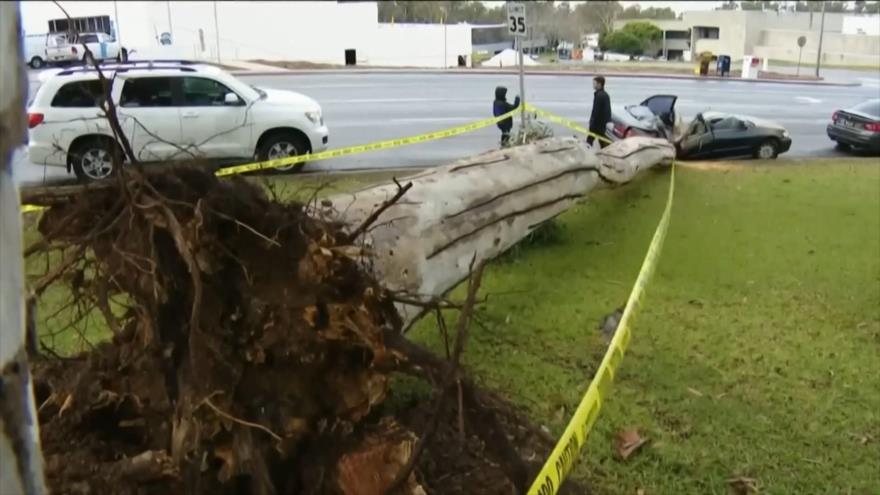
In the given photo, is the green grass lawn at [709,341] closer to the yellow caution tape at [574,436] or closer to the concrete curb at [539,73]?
the yellow caution tape at [574,436]

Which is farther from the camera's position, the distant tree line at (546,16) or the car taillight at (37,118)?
the distant tree line at (546,16)

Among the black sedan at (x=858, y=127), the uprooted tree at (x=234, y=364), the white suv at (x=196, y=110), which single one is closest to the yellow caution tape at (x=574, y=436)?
the uprooted tree at (x=234, y=364)

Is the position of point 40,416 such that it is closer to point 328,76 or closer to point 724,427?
point 724,427

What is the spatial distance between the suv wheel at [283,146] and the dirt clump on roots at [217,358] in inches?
371

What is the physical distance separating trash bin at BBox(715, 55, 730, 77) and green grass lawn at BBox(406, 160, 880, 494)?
6.06 metres

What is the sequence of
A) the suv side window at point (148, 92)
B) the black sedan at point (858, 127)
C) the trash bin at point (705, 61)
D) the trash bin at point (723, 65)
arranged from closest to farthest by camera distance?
1. the suv side window at point (148, 92)
2. the black sedan at point (858, 127)
3. the trash bin at point (705, 61)
4. the trash bin at point (723, 65)

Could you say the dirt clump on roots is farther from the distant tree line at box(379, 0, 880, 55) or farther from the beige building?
the beige building

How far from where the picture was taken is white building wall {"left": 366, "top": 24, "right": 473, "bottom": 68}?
45.7 feet

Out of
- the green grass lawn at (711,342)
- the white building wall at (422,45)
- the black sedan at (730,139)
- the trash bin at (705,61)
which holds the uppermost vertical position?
the white building wall at (422,45)

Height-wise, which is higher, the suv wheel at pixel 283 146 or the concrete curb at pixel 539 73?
the concrete curb at pixel 539 73

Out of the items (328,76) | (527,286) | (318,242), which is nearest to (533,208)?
(527,286)

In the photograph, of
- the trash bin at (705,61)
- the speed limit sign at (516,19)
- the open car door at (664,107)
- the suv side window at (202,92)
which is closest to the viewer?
the speed limit sign at (516,19)

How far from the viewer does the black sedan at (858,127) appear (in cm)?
1477

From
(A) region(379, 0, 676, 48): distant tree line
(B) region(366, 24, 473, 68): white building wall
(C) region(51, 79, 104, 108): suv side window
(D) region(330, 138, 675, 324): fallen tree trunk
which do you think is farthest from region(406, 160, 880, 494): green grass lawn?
(C) region(51, 79, 104, 108): suv side window
